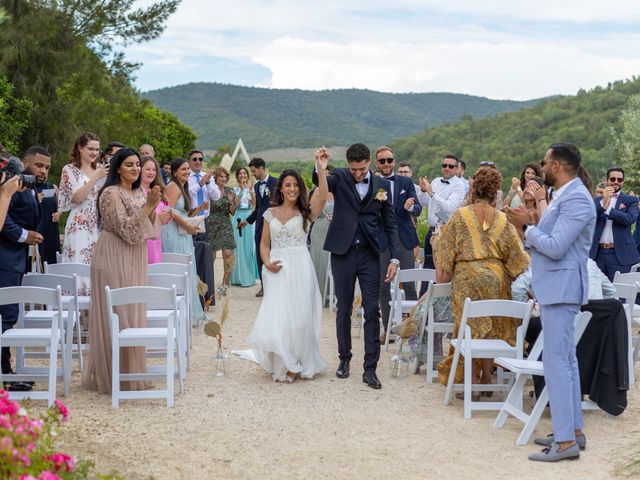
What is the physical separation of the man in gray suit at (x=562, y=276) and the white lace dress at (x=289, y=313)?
2.89 meters

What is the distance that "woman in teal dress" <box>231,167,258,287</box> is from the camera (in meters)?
15.5

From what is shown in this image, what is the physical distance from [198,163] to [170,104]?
82.7 metres

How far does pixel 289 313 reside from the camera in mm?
8352

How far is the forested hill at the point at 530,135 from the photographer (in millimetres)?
46500

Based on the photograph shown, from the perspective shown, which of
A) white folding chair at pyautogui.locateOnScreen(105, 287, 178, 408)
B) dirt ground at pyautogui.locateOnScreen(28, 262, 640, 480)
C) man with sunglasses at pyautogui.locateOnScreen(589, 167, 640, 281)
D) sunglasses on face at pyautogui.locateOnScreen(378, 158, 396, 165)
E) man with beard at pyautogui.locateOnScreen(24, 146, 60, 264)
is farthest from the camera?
man with sunglasses at pyautogui.locateOnScreen(589, 167, 640, 281)

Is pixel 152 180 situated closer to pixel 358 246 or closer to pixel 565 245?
pixel 358 246

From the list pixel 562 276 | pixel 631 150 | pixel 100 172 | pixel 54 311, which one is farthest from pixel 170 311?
pixel 631 150

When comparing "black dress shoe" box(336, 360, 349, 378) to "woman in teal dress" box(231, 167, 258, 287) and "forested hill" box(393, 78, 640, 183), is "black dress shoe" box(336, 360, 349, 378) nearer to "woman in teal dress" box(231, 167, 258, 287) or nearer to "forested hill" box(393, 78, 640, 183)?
"woman in teal dress" box(231, 167, 258, 287)

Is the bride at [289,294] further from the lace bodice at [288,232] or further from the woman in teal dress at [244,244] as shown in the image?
the woman in teal dress at [244,244]

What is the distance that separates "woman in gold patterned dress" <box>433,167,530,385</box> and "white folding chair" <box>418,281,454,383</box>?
7.4 inches

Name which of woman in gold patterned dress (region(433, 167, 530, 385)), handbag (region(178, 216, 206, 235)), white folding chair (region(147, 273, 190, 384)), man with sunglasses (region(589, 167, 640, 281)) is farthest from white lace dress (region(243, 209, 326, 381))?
man with sunglasses (region(589, 167, 640, 281))

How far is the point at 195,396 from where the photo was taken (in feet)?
25.3

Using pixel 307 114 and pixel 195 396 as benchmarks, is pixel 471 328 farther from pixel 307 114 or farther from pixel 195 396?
pixel 307 114

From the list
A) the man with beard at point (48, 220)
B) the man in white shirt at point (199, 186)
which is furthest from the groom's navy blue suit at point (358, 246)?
the man in white shirt at point (199, 186)
